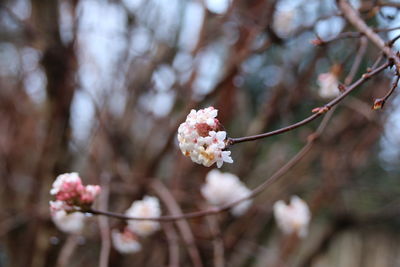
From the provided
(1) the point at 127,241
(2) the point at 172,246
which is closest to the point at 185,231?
(2) the point at 172,246

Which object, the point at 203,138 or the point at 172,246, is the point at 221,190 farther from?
the point at 203,138

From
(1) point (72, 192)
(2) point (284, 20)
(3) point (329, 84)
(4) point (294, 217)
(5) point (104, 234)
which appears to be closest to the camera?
(1) point (72, 192)

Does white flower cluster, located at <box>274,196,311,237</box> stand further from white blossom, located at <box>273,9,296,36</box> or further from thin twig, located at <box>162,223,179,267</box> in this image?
white blossom, located at <box>273,9,296,36</box>

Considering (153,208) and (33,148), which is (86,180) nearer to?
(33,148)

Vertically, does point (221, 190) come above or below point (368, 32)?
above

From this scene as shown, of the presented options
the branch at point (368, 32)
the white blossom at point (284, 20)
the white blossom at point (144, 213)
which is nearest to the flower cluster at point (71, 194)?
the white blossom at point (144, 213)

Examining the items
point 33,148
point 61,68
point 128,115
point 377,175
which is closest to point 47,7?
point 61,68

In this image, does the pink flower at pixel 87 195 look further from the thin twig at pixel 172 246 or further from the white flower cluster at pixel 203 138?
the thin twig at pixel 172 246

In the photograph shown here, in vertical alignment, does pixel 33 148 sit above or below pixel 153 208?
above
